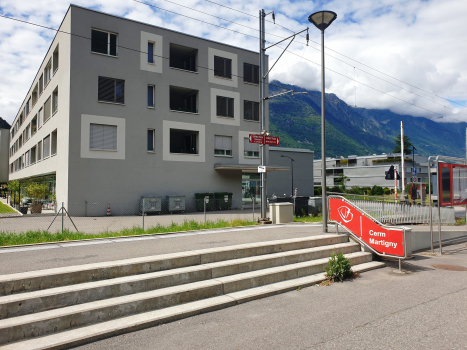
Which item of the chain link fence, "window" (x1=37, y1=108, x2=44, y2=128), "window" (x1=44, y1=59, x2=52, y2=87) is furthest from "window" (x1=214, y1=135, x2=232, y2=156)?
"window" (x1=37, y1=108, x2=44, y2=128)

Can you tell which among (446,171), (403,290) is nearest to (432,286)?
(403,290)

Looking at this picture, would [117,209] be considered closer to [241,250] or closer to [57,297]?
[241,250]

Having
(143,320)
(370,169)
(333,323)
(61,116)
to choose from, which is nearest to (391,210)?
(333,323)

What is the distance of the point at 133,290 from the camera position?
6082 millimetres

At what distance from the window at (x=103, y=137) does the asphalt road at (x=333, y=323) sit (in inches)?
759

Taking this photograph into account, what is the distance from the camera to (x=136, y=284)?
20.1ft

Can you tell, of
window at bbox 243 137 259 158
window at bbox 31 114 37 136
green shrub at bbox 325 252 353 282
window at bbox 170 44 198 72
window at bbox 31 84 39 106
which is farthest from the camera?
window at bbox 31 84 39 106

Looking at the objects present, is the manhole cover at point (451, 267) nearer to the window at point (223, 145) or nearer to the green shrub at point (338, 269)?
the green shrub at point (338, 269)

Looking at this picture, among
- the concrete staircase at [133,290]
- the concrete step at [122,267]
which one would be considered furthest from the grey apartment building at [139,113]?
the concrete staircase at [133,290]

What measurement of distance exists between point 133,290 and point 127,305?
1.74 ft

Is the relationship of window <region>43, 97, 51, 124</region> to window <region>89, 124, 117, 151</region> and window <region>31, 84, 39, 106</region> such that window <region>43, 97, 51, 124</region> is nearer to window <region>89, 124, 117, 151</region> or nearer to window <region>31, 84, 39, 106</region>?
window <region>89, 124, 117, 151</region>

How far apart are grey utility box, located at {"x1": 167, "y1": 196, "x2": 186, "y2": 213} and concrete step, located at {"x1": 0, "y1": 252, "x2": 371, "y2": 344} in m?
17.5

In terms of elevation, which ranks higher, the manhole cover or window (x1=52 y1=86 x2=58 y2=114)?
window (x1=52 y1=86 x2=58 y2=114)

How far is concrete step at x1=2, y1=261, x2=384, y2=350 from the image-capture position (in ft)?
15.2
